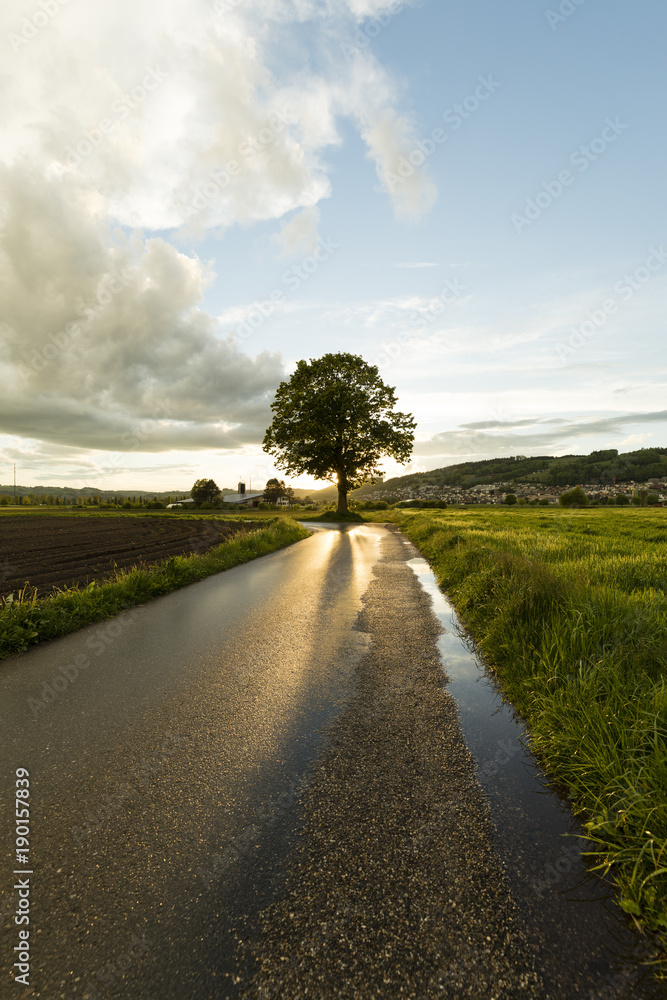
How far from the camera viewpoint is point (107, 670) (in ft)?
17.9

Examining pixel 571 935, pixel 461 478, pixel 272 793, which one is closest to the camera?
pixel 571 935

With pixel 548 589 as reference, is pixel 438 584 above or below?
below

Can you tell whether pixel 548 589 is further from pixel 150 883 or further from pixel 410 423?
pixel 410 423

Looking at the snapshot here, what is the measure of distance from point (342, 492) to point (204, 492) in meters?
82.5

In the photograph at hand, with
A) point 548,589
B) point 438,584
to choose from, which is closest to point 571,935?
point 548,589

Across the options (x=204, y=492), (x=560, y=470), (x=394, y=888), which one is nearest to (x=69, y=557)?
(x=394, y=888)

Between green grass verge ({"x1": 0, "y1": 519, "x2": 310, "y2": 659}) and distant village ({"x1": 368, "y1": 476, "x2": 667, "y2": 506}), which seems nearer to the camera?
green grass verge ({"x1": 0, "y1": 519, "x2": 310, "y2": 659})

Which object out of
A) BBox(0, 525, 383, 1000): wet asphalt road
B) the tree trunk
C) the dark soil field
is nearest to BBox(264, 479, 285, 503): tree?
the tree trunk

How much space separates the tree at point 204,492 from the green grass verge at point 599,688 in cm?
11307

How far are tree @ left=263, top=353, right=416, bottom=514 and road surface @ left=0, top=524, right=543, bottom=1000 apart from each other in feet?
109

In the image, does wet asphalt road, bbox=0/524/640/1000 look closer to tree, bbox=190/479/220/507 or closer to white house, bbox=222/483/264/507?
white house, bbox=222/483/264/507

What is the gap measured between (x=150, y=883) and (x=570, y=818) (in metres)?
2.66

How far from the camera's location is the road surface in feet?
6.42

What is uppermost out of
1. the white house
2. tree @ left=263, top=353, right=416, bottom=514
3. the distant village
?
tree @ left=263, top=353, right=416, bottom=514
